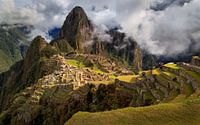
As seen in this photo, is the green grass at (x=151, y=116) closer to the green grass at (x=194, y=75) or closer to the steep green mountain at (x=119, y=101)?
the steep green mountain at (x=119, y=101)

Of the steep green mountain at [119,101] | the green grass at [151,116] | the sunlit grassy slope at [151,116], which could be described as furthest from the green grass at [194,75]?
the green grass at [151,116]

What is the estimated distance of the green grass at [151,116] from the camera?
58.5 m

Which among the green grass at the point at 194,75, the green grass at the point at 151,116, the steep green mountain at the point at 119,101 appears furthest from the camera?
the green grass at the point at 194,75

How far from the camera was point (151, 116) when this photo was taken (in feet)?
196

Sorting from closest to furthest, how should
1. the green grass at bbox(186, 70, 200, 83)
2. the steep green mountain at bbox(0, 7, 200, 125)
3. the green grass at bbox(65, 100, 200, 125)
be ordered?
the green grass at bbox(65, 100, 200, 125)
the steep green mountain at bbox(0, 7, 200, 125)
the green grass at bbox(186, 70, 200, 83)

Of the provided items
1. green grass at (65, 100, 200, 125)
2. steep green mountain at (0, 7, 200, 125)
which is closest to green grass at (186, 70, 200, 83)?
steep green mountain at (0, 7, 200, 125)

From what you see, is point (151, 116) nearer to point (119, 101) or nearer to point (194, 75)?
point (194, 75)

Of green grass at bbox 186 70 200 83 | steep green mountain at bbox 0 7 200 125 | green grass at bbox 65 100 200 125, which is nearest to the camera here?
green grass at bbox 65 100 200 125

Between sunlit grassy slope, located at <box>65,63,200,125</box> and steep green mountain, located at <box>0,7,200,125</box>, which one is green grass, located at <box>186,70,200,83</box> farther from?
sunlit grassy slope, located at <box>65,63,200,125</box>

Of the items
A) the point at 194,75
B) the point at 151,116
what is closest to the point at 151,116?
the point at 151,116

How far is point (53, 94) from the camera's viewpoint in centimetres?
17012

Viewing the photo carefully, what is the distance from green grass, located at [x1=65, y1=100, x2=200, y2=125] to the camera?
5853 cm

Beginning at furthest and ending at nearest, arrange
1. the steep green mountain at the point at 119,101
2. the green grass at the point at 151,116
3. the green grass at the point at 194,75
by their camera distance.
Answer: the green grass at the point at 194,75, the steep green mountain at the point at 119,101, the green grass at the point at 151,116

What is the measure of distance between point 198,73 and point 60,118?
62.4 metres
